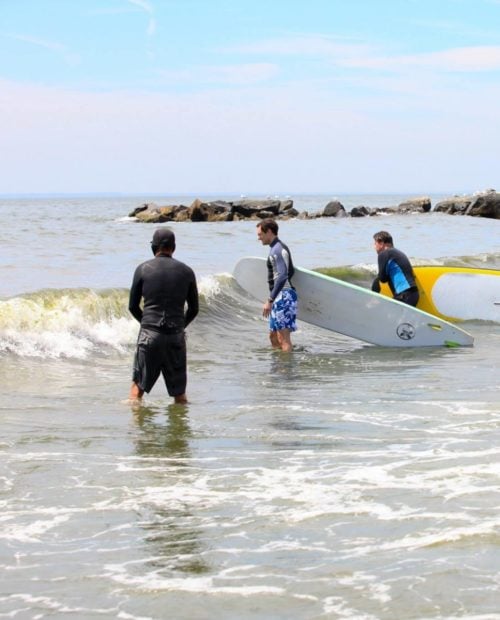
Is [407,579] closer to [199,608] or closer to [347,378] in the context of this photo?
[199,608]

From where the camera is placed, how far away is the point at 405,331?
41.9 ft

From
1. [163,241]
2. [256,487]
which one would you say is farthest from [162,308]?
[256,487]

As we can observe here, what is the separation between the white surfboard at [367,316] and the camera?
500 inches

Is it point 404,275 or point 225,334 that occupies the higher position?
point 404,275

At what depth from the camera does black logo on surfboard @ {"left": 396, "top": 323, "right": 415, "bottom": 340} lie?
12.8 meters

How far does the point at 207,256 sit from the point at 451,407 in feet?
67.7

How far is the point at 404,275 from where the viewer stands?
1288 centimetres

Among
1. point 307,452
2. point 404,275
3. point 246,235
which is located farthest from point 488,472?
point 246,235

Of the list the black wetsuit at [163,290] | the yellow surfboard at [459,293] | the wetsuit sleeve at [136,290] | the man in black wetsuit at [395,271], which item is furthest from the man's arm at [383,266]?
the wetsuit sleeve at [136,290]

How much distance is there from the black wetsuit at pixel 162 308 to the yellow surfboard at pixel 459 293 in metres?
8.14

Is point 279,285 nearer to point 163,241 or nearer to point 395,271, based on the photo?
point 395,271

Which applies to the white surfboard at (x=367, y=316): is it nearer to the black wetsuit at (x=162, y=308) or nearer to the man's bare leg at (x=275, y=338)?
the man's bare leg at (x=275, y=338)

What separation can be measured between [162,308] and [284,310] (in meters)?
4.11

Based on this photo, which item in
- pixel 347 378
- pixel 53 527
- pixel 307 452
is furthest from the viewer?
pixel 347 378
